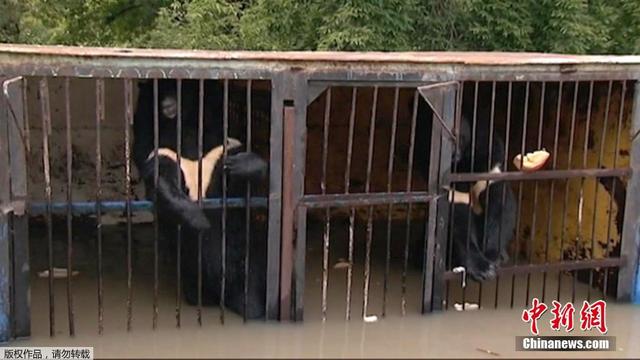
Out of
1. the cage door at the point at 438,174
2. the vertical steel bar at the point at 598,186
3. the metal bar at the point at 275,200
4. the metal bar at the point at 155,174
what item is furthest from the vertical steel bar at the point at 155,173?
the vertical steel bar at the point at 598,186

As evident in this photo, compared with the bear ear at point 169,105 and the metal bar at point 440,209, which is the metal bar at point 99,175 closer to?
the bear ear at point 169,105

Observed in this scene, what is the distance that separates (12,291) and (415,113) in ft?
8.16

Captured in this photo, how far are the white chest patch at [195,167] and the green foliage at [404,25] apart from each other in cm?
383

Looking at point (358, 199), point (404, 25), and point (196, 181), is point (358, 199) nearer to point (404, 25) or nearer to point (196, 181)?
point (196, 181)

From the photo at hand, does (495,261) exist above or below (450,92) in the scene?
below

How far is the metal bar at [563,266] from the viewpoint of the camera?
511 cm

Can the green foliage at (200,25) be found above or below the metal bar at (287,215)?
above

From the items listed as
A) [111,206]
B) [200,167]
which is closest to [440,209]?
[200,167]

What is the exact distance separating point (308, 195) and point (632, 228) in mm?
2206

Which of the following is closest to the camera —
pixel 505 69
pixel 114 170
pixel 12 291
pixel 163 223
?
pixel 12 291

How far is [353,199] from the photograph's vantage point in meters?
4.69

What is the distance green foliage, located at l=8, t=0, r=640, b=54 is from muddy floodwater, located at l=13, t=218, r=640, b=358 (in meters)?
3.75

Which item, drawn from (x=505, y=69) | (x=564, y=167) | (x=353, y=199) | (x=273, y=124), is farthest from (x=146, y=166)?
(x=564, y=167)

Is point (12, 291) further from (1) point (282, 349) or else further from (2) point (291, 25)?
(2) point (291, 25)
